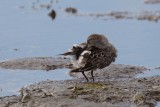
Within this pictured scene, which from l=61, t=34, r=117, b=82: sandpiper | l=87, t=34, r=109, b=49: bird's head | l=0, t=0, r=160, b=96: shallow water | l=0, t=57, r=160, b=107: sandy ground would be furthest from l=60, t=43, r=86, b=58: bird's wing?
l=0, t=0, r=160, b=96: shallow water

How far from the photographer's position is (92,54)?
9.51 m

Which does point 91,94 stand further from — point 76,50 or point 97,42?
point 97,42

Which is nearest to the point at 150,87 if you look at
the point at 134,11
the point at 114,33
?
the point at 114,33

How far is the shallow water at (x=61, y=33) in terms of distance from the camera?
11891 mm

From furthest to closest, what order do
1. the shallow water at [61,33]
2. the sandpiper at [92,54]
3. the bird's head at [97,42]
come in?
the shallow water at [61,33] < the bird's head at [97,42] < the sandpiper at [92,54]

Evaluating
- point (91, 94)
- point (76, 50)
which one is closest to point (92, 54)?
point (76, 50)

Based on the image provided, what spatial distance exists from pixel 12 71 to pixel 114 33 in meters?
4.13

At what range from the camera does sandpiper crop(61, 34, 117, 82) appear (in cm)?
948

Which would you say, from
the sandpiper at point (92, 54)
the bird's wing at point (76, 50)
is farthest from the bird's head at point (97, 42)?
the bird's wing at point (76, 50)

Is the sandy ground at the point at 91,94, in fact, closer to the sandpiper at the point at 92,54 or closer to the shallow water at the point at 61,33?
the sandpiper at the point at 92,54

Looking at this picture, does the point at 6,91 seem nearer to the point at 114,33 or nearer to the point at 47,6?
the point at 114,33

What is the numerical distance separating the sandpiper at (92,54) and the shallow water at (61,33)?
1290 mm

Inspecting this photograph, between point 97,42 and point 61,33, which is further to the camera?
point 61,33

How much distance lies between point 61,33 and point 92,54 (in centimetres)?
618
